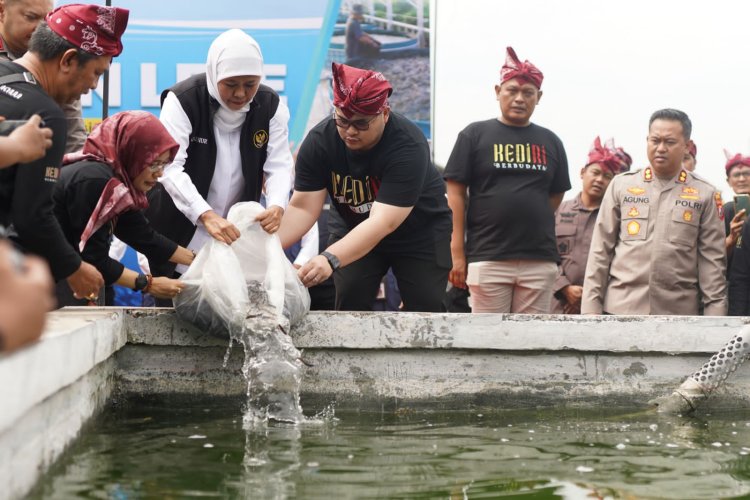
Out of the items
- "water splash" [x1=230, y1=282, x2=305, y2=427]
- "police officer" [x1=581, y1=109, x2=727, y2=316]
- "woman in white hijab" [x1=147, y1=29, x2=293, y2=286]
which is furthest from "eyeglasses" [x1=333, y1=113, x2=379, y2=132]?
"police officer" [x1=581, y1=109, x2=727, y2=316]

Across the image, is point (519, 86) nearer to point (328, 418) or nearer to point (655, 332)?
point (655, 332)

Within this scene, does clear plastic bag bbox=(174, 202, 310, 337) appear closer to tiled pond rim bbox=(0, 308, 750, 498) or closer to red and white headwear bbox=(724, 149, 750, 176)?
tiled pond rim bbox=(0, 308, 750, 498)

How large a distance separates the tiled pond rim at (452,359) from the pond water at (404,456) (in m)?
0.13

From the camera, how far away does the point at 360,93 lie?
5141 millimetres

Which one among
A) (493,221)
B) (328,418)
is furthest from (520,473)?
(493,221)

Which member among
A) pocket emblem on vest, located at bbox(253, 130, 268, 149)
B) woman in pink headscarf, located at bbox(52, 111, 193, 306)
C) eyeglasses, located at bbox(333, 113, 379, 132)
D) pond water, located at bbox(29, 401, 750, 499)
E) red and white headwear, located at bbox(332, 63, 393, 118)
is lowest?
pond water, located at bbox(29, 401, 750, 499)

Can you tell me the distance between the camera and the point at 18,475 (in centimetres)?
305

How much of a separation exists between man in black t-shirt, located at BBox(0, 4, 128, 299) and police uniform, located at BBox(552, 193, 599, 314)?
3.73 meters

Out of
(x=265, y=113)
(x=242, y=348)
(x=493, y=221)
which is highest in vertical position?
(x=265, y=113)

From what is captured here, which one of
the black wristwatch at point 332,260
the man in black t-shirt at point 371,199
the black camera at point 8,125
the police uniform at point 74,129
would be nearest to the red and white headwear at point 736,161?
Result: the man in black t-shirt at point 371,199

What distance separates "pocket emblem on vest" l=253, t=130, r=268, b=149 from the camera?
17.7ft

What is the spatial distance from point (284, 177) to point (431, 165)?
962mm

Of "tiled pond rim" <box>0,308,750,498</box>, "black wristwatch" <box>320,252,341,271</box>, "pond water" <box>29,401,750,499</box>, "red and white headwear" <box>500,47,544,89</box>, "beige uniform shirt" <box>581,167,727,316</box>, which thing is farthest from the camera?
"red and white headwear" <box>500,47,544,89</box>

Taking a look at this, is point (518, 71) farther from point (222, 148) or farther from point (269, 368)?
point (269, 368)
